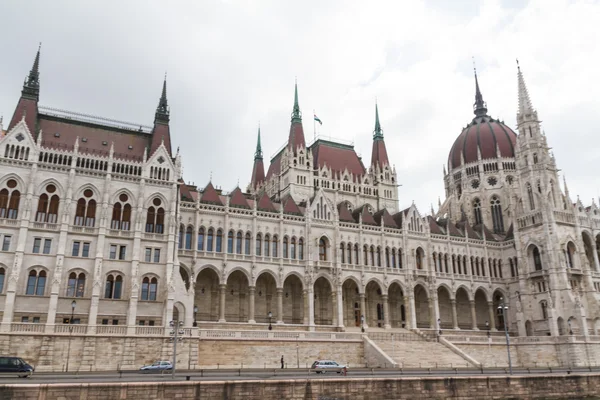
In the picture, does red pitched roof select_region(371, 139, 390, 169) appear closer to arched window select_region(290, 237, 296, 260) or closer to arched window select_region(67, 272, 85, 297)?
arched window select_region(290, 237, 296, 260)

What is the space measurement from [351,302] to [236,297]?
48.2 feet

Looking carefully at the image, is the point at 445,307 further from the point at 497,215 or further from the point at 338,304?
the point at 497,215

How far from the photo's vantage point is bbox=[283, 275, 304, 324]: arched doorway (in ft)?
191

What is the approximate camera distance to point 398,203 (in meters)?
75.1

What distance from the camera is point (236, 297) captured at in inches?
2201

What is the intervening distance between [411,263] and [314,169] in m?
18.7

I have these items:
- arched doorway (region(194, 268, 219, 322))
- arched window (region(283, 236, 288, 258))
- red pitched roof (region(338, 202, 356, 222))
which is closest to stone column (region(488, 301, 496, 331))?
red pitched roof (region(338, 202, 356, 222))

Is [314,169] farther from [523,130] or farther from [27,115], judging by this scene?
[27,115]

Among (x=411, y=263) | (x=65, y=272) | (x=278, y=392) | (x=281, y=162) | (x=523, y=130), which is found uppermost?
(x=523, y=130)

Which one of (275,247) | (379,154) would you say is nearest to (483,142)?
(379,154)

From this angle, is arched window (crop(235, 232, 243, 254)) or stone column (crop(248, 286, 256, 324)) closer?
stone column (crop(248, 286, 256, 324))

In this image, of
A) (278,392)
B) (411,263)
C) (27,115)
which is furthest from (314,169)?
(278,392)

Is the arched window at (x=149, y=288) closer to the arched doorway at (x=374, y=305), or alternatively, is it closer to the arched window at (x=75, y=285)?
the arched window at (x=75, y=285)

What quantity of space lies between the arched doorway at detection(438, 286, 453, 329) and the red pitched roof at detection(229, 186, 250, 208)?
1139 inches
